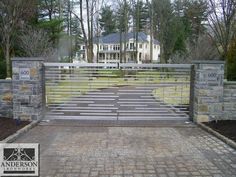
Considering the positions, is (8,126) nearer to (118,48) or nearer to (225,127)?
(225,127)

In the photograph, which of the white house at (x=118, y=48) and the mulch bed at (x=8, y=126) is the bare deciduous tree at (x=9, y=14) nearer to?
the mulch bed at (x=8, y=126)

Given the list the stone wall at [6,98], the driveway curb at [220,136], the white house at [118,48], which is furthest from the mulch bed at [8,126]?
the white house at [118,48]

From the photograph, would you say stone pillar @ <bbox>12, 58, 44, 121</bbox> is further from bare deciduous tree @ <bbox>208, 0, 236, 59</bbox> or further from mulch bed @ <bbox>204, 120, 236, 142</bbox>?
bare deciduous tree @ <bbox>208, 0, 236, 59</bbox>

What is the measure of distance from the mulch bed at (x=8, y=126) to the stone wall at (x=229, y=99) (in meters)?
5.15

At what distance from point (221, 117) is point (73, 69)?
4435 mm

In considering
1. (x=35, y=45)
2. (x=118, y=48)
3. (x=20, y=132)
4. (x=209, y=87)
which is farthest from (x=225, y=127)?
(x=118, y=48)

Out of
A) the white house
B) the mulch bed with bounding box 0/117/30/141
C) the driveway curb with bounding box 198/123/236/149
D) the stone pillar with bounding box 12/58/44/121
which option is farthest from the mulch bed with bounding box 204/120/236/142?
the white house

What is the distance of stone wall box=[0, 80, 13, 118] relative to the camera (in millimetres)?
8086

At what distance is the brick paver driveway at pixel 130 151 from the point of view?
4.62 meters

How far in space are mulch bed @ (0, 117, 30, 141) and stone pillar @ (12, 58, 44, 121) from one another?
0.25 meters

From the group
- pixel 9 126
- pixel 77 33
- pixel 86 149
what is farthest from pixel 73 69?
pixel 77 33

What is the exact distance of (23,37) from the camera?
62.7ft

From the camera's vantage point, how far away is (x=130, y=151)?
18.4 ft

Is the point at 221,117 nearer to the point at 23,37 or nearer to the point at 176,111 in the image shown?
the point at 176,111
